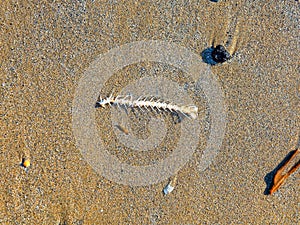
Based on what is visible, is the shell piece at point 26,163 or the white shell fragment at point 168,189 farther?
the white shell fragment at point 168,189

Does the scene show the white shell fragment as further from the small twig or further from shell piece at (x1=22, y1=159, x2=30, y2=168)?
shell piece at (x1=22, y1=159, x2=30, y2=168)

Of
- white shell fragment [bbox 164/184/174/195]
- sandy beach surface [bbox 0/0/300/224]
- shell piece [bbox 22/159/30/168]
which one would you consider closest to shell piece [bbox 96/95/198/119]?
sandy beach surface [bbox 0/0/300/224]

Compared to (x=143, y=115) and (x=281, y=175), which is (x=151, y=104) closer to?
(x=143, y=115)

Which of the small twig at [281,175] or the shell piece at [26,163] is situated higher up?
the shell piece at [26,163]

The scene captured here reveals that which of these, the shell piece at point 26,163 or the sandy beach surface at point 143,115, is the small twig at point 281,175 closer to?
the sandy beach surface at point 143,115

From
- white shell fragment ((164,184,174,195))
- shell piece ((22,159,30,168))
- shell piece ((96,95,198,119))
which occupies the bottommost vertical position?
white shell fragment ((164,184,174,195))

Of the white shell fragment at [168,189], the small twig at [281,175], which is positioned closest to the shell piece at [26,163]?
the white shell fragment at [168,189]

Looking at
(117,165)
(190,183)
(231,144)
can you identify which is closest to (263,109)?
(231,144)
